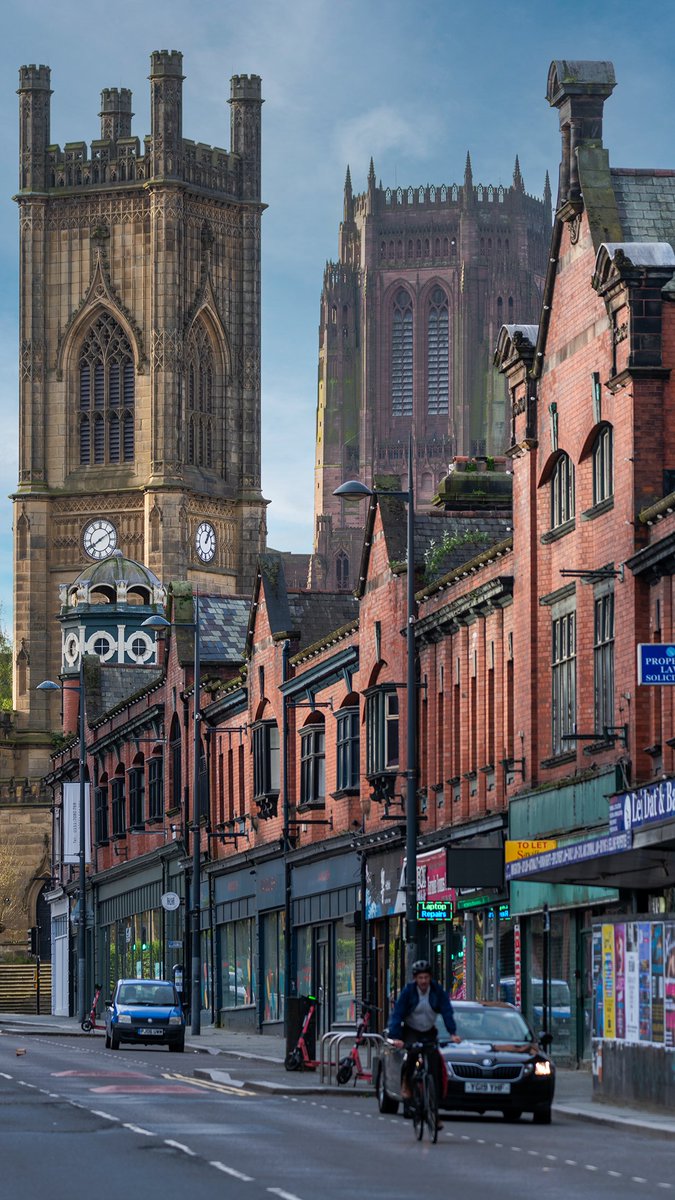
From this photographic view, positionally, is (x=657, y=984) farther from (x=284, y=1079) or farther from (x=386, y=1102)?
(x=284, y=1079)

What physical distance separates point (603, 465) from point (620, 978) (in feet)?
39.1

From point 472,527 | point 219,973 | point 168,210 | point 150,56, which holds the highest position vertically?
point 150,56

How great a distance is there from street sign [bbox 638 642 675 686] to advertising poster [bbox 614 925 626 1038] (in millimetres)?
3325

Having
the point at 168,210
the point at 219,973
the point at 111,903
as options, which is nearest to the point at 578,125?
the point at 219,973

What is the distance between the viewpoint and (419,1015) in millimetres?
A: 26531

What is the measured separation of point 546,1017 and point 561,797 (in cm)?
327

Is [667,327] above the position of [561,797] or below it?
above

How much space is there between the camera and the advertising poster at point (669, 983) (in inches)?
1126

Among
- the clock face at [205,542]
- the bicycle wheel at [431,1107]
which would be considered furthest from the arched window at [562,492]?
the clock face at [205,542]

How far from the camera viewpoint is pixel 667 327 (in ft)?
129

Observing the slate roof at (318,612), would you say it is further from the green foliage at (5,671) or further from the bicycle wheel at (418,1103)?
the green foliage at (5,671)

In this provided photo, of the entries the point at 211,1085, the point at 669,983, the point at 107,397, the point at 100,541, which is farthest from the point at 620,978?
the point at 107,397

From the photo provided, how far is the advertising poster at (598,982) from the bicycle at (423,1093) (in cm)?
587

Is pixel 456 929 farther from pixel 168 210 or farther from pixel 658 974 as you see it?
pixel 168 210
